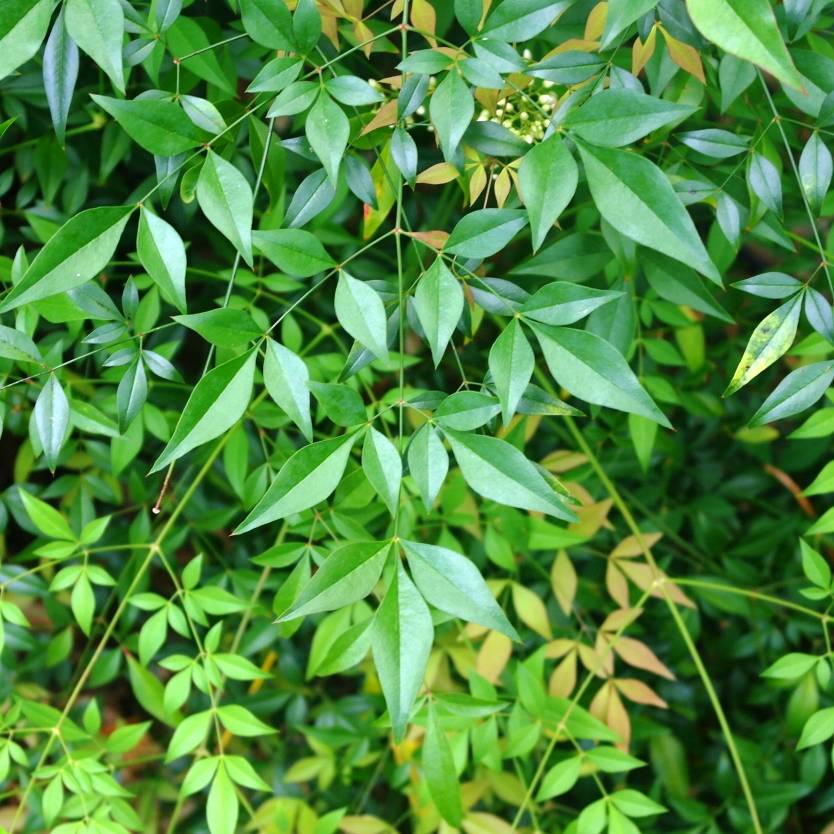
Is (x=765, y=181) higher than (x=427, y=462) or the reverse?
higher

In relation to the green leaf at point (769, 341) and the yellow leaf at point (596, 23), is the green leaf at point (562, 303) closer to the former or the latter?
the green leaf at point (769, 341)

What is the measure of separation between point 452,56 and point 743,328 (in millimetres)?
974

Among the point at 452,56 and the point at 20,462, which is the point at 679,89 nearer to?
the point at 452,56

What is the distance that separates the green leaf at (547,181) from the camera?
0.65 meters

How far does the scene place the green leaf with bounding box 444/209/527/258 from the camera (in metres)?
0.73

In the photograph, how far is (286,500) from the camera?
67 cm

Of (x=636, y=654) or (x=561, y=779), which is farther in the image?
(x=636, y=654)

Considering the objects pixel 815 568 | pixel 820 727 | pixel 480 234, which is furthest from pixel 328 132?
pixel 820 727

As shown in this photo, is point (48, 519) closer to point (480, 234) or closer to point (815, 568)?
point (480, 234)

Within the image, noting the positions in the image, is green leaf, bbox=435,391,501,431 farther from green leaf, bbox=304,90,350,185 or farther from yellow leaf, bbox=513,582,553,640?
yellow leaf, bbox=513,582,553,640

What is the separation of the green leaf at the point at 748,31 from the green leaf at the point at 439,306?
258 millimetres

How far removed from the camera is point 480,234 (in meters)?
0.73

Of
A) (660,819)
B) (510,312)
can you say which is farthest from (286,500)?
(660,819)

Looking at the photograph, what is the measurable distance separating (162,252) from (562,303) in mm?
320
